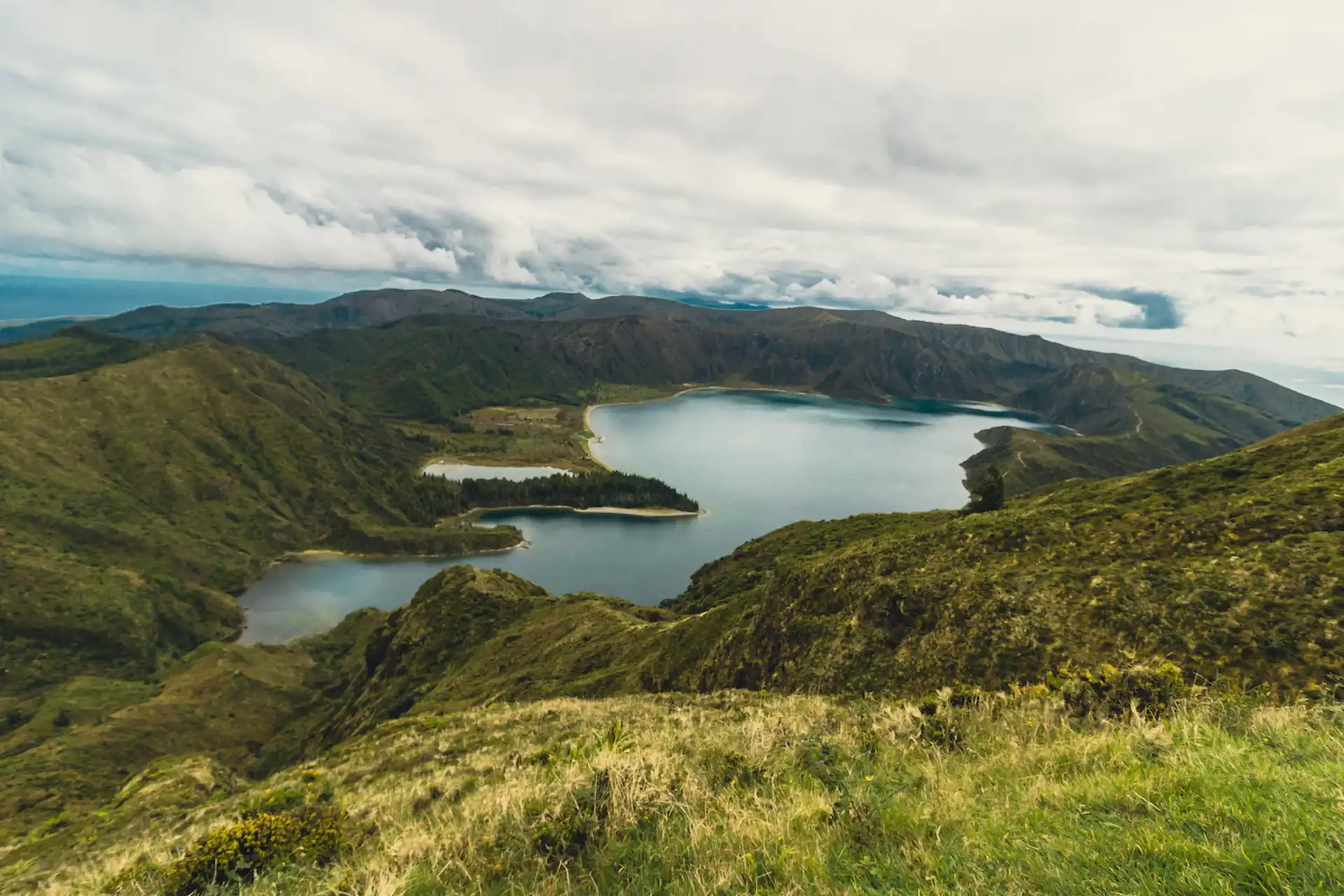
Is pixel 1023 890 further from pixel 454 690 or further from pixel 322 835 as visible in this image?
pixel 454 690

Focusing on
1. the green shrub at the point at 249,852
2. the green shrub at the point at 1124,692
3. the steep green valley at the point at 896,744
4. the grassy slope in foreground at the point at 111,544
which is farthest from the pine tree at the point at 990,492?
the grassy slope in foreground at the point at 111,544

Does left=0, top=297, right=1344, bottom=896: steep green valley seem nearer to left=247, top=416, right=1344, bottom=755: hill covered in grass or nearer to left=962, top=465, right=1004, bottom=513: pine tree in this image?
left=247, top=416, right=1344, bottom=755: hill covered in grass

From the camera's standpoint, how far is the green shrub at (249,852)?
7.95m

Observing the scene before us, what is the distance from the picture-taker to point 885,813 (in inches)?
259

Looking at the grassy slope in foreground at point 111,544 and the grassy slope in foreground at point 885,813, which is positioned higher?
the grassy slope in foreground at point 885,813

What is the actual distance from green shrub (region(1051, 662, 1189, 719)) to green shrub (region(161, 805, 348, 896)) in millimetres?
13379

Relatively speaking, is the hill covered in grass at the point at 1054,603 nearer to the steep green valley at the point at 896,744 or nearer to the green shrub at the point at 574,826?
the steep green valley at the point at 896,744

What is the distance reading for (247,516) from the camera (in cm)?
19425

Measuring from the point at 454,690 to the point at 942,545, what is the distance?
1678 inches

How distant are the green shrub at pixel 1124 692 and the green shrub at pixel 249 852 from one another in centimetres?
1338

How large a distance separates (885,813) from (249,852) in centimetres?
916

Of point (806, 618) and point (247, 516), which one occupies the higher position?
point (806, 618)

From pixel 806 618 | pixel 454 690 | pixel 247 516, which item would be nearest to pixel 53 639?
pixel 247 516

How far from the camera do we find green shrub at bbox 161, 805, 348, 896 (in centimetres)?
795
